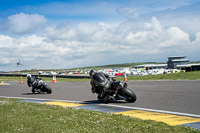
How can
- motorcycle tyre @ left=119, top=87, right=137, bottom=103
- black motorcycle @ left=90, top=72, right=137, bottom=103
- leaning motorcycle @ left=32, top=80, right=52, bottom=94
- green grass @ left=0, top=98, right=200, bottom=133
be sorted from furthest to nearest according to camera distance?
leaning motorcycle @ left=32, top=80, right=52, bottom=94 < black motorcycle @ left=90, top=72, right=137, bottom=103 < motorcycle tyre @ left=119, top=87, right=137, bottom=103 < green grass @ left=0, top=98, right=200, bottom=133

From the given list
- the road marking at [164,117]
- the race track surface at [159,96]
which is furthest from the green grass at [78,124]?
the race track surface at [159,96]

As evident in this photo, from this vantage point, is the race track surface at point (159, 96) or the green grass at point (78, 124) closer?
the green grass at point (78, 124)

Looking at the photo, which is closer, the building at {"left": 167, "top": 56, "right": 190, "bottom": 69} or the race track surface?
the race track surface

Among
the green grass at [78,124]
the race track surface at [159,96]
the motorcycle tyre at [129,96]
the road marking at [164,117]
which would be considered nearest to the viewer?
the green grass at [78,124]

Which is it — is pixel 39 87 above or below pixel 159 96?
above

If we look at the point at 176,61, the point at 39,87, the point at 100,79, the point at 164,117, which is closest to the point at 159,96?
the point at 100,79

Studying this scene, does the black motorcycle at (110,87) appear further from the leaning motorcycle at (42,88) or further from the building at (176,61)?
the building at (176,61)

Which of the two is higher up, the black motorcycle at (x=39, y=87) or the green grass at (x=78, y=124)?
the black motorcycle at (x=39, y=87)

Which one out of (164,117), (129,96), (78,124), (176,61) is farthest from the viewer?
(176,61)

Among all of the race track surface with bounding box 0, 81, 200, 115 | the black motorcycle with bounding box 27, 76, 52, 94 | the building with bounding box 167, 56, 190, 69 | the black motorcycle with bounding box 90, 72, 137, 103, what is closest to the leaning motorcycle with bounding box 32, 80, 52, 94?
the black motorcycle with bounding box 27, 76, 52, 94

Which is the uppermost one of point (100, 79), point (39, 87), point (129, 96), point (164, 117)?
point (100, 79)

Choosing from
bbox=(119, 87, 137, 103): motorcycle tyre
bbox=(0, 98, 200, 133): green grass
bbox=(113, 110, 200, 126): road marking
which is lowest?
bbox=(113, 110, 200, 126): road marking

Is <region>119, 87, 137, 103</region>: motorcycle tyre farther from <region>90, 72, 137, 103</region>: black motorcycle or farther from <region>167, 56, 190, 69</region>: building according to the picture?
<region>167, 56, 190, 69</region>: building

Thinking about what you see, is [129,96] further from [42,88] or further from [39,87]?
[39,87]
